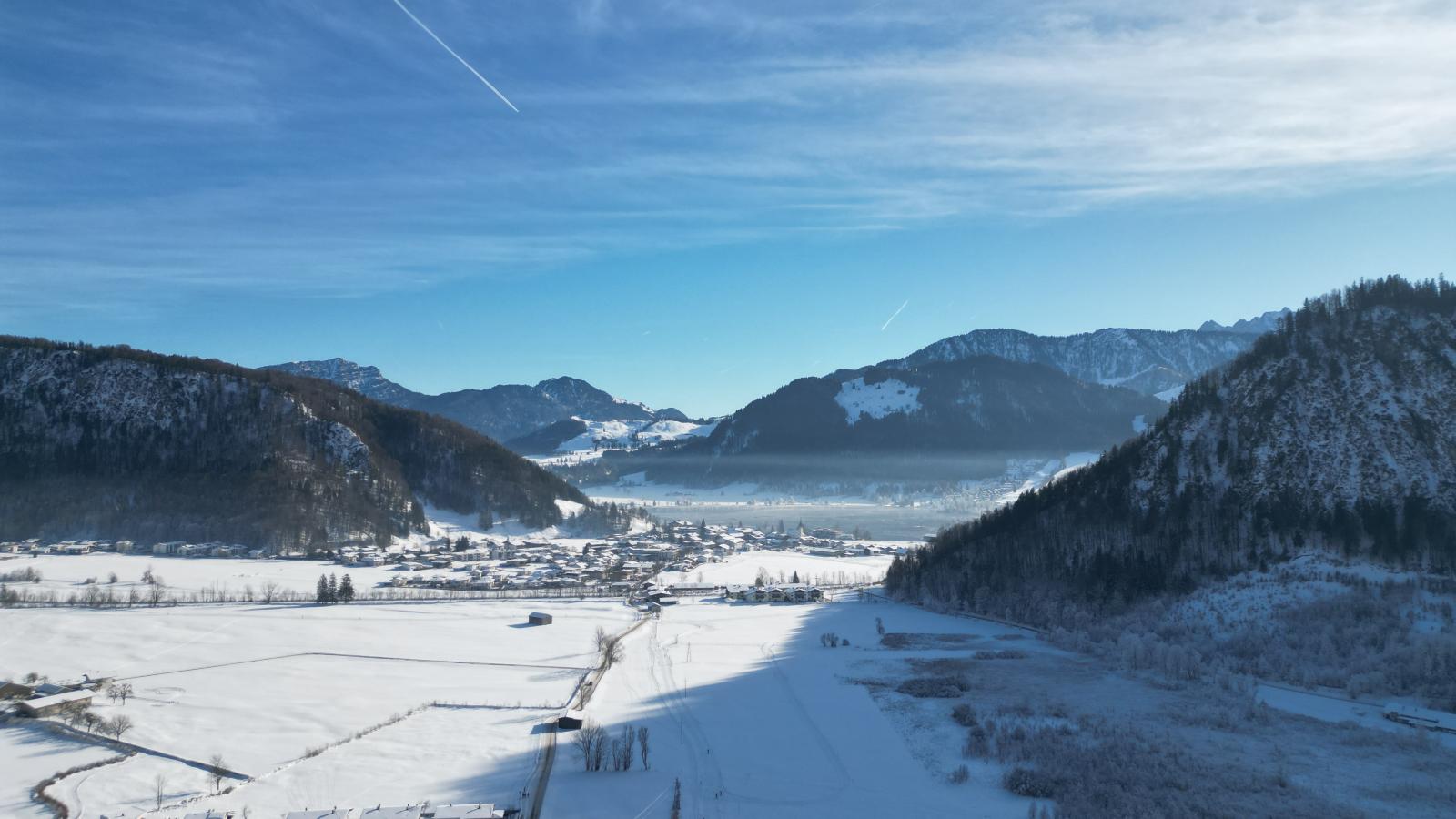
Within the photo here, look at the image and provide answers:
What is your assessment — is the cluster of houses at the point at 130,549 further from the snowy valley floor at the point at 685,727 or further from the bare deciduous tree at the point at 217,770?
the bare deciduous tree at the point at 217,770

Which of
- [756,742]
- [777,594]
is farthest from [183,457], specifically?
[756,742]

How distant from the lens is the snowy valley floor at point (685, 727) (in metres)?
31.0

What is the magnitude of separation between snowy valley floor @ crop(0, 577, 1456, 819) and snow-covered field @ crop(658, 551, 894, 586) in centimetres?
3675

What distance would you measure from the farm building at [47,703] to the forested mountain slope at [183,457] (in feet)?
217

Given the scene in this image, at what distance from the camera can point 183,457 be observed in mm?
116688

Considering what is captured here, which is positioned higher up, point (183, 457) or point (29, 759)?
point (183, 457)

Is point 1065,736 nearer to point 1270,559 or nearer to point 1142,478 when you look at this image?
point 1270,559

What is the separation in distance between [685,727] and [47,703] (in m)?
29.5

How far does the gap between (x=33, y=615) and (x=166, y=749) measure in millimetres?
40183

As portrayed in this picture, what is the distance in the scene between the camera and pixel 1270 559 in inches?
2367

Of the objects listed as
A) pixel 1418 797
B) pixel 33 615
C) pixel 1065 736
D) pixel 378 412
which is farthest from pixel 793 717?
pixel 378 412

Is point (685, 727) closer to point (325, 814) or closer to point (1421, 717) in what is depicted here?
point (325, 814)

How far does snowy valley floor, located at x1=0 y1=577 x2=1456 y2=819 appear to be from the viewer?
1220 inches

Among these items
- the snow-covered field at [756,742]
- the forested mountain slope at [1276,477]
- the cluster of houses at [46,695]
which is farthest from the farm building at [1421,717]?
the cluster of houses at [46,695]
